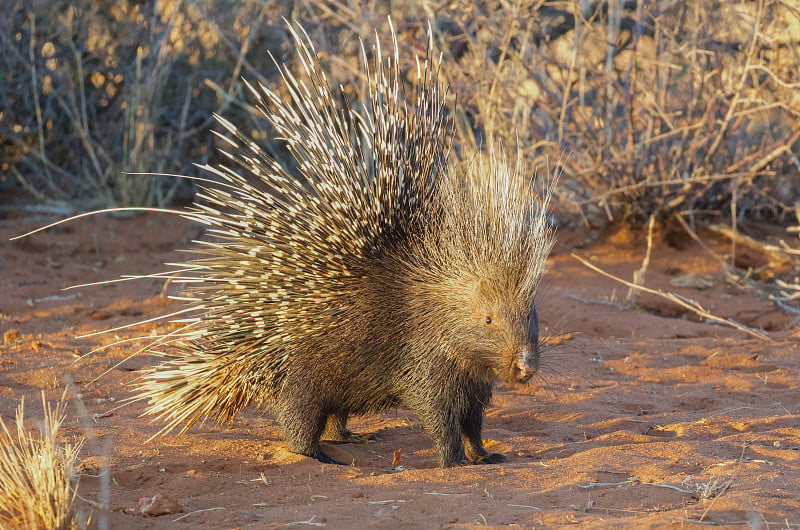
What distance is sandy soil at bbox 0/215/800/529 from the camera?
3.70m

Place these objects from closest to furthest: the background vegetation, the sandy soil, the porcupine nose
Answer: the sandy soil
the porcupine nose
the background vegetation

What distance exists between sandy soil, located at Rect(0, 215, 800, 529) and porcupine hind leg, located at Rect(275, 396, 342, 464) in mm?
103

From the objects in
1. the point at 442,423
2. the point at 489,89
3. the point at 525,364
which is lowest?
the point at 442,423

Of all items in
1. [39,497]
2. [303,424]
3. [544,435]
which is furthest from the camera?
[544,435]

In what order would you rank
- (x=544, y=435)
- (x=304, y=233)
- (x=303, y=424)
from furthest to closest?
(x=544, y=435), (x=303, y=424), (x=304, y=233)

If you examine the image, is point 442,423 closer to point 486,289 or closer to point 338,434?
point 486,289

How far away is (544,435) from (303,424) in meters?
1.47

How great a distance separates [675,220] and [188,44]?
7.07 metres

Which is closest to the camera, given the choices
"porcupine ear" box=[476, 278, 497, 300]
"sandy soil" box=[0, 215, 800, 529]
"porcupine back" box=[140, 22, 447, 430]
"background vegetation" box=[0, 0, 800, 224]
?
"sandy soil" box=[0, 215, 800, 529]

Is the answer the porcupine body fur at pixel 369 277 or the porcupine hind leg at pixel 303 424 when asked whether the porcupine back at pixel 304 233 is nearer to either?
the porcupine body fur at pixel 369 277

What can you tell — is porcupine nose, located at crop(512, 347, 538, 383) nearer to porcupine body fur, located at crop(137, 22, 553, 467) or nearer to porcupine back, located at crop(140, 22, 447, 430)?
porcupine body fur, located at crop(137, 22, 553, 467)

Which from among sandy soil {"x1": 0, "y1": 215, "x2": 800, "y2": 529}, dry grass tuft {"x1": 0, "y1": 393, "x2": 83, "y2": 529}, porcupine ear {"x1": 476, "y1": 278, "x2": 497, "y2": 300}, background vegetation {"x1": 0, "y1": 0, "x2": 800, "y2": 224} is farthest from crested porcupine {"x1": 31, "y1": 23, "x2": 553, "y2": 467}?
background vegetation {"x1": 0, "y1": 0, "x2": 800, "y2": 224}

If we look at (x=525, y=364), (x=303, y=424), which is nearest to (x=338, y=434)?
(x=303, y=424)

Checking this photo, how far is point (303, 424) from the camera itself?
15.8ft
